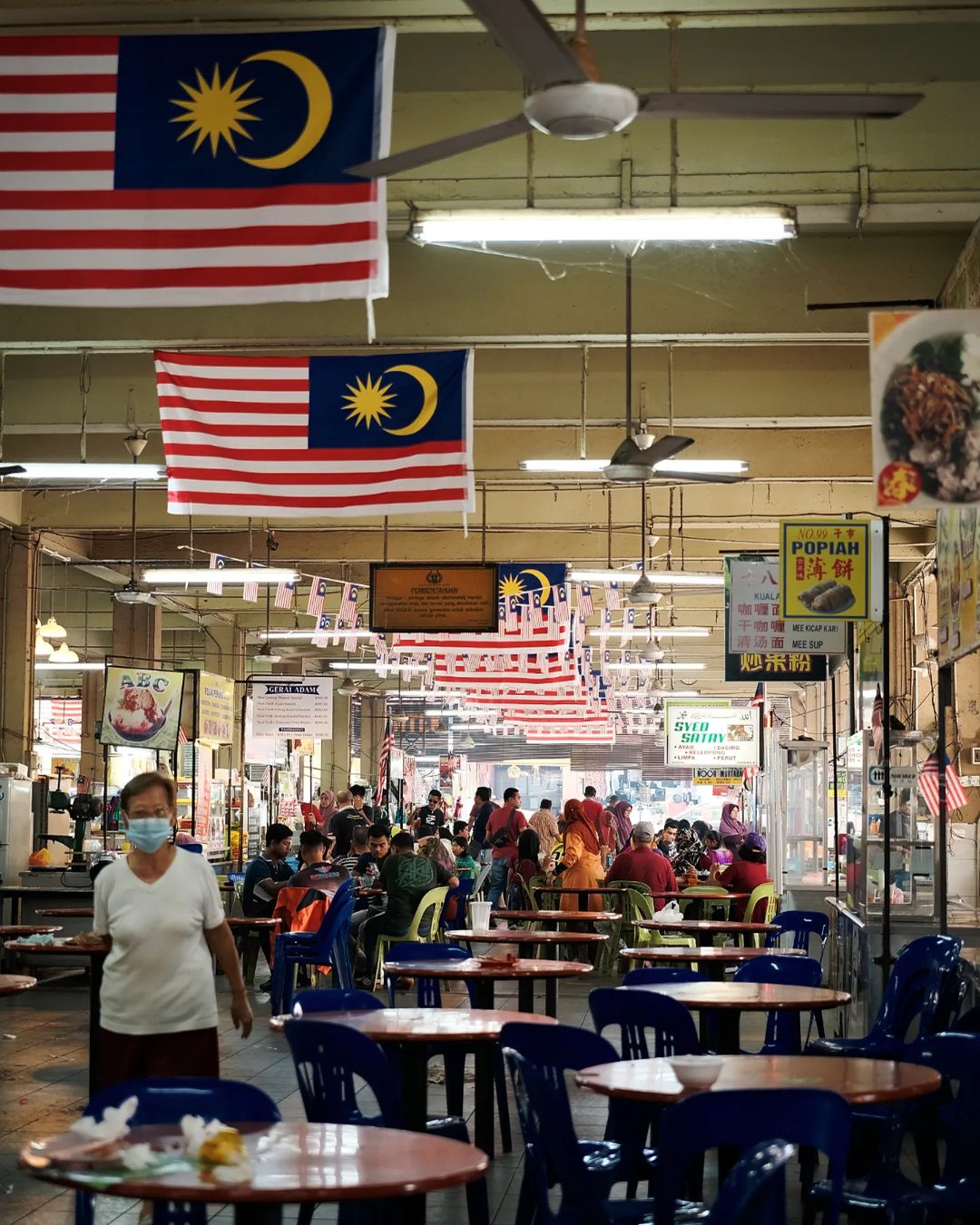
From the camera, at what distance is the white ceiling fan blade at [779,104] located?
17.4 feet

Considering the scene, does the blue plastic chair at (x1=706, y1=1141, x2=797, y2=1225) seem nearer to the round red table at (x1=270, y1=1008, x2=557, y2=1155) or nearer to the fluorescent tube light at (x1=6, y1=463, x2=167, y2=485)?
the round red table at (x1=270, y1=1008, x2=557, y2=1155)

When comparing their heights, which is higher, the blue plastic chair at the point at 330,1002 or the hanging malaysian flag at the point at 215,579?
the hanging malaysian flag at the point at 215,579

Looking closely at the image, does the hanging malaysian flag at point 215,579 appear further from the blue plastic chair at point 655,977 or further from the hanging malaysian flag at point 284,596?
the blue plastic chair at point 655,977

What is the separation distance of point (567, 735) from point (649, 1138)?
27.6m

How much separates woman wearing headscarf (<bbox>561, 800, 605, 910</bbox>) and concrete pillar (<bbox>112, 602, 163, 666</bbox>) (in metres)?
8.55

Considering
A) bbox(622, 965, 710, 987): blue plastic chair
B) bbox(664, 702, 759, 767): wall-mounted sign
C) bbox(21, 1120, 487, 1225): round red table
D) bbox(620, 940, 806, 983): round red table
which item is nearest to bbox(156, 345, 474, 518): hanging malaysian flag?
bbox(620, 940, 806, 983): round red table

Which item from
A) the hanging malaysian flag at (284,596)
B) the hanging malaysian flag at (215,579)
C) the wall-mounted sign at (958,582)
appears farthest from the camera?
the hanging malaysian flag at (284,596)

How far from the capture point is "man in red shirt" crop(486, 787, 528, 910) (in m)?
19.3

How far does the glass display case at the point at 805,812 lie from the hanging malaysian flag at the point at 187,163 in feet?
39.4

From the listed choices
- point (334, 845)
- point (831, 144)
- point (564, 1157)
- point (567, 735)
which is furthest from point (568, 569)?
point (567, 735)

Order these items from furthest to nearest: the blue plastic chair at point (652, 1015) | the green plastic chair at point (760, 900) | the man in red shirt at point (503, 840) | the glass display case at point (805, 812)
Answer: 1. the man in red shirt at point (503, 840)
2. the glass display case at point (805, 812)
3. the green plastic chair at point (760, 900)
4. the blue plastic chair at point (652, 1015)

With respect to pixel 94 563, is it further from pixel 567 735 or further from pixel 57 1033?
pixel 567 735

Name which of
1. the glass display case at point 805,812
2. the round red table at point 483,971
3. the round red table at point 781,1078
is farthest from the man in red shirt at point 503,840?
the round red table at point 781,1078

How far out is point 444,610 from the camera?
49.6ft
